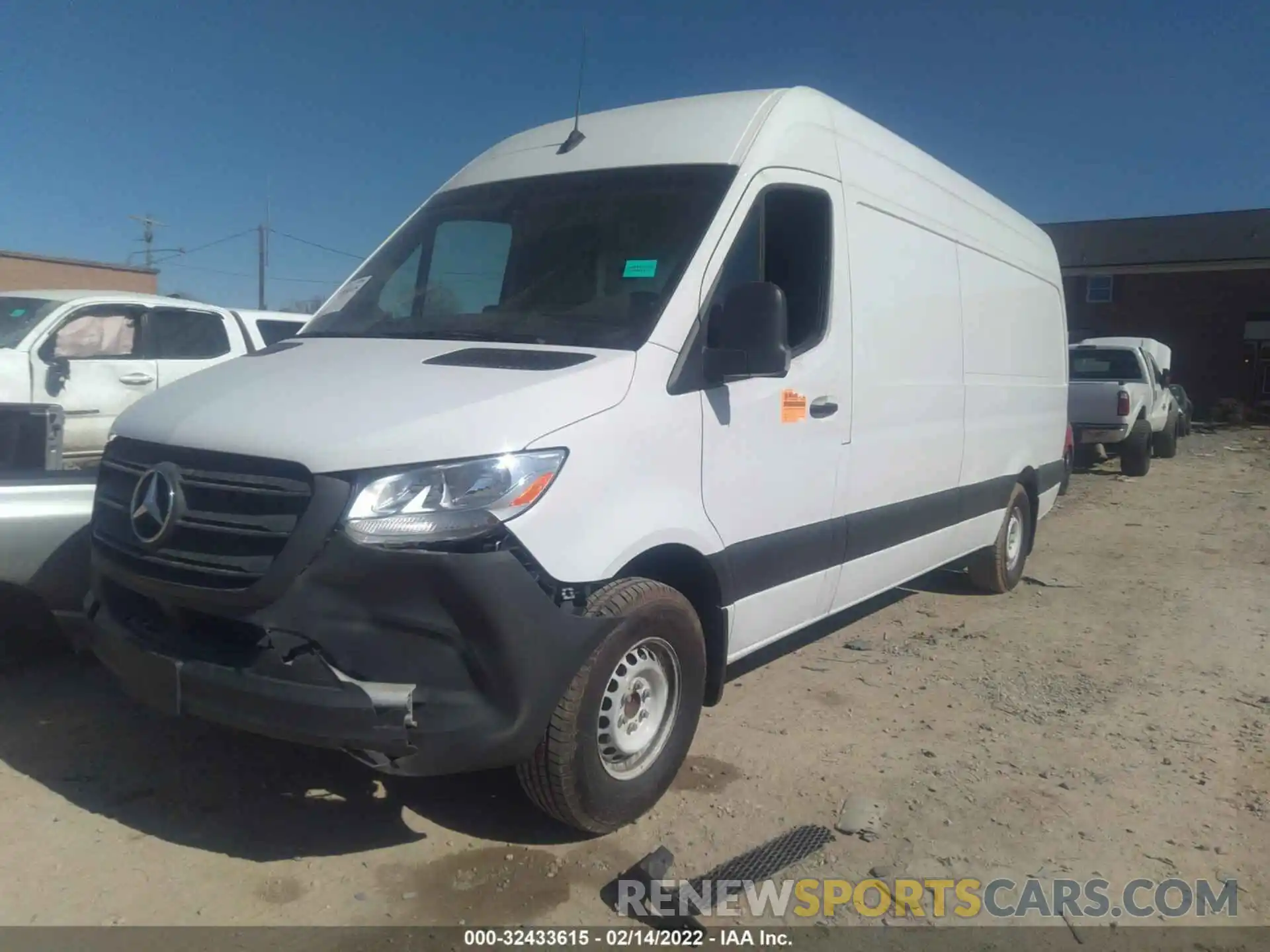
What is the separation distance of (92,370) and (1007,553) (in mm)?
7744

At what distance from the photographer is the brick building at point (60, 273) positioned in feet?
93.2

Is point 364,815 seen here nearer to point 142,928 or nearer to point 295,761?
point 295,761

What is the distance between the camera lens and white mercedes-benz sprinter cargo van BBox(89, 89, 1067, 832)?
Answer: 2977 mm

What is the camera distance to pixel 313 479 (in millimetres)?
2980

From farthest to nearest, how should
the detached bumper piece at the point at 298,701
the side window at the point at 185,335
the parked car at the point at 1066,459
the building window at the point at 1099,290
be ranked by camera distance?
the building window at the point at 1099,290 → the side window at the point at 185,335 → the parked car at the point at 1066,459 → the detached bumper piece at the point at 298,701

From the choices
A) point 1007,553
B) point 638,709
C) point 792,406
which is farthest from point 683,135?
point 1007,553

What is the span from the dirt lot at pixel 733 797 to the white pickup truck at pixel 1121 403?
1031 centimetres

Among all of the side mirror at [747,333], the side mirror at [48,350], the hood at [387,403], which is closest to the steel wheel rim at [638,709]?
the hood at [387,403]

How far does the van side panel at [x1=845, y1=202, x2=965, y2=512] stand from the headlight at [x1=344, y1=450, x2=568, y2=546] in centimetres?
220

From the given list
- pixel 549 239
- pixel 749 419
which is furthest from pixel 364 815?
pixel 549 239

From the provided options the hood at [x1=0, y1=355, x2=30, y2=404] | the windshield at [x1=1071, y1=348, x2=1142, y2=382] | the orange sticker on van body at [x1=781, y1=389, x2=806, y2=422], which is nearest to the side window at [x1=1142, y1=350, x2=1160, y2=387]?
the windshield at [x1=1071, y1=348, x2=1142, y2=382]

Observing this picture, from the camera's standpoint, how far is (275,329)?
1040 cm

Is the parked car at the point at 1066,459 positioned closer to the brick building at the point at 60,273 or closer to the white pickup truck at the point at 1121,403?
the white pickup truck at the point at 1121,403

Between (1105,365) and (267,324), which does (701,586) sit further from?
(1105,365)
